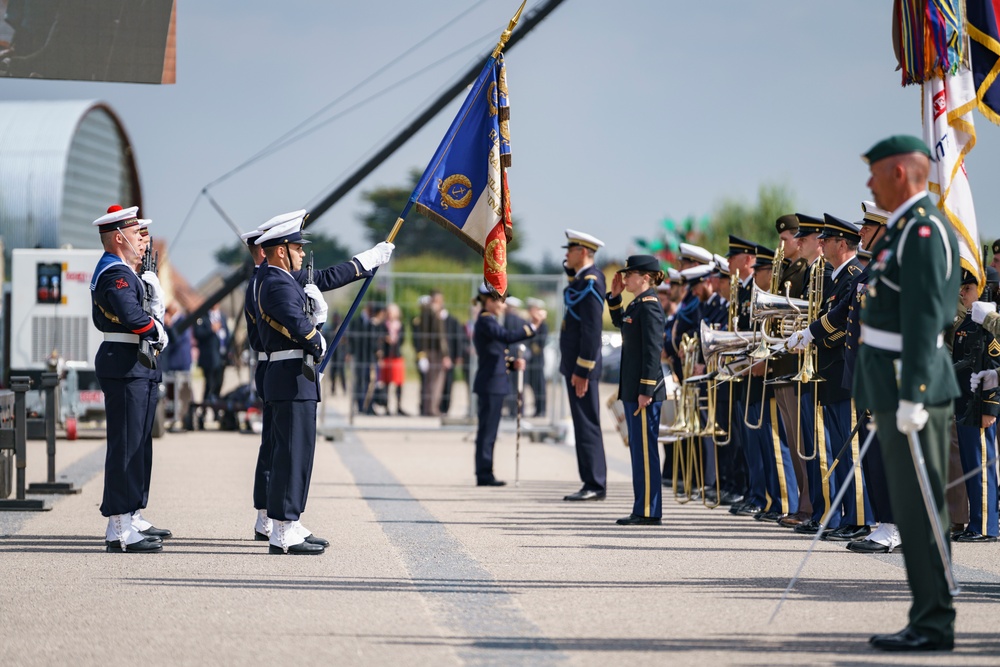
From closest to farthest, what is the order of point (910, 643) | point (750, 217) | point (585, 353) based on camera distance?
point (910, 643) → point (585, 353) → point (750, 217)

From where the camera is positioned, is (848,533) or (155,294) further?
(848,533)

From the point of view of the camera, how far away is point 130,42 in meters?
8.59

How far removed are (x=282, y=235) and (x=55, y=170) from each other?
25.6 m

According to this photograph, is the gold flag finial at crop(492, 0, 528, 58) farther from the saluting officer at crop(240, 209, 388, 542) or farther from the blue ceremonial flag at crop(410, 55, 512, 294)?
the saluting officer at crop(240, 209, 388, 542)

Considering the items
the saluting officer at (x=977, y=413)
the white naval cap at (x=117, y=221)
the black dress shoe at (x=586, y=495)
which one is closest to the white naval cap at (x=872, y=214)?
the saluting officer at (x=977, y=413)

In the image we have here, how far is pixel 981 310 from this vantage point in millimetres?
8766

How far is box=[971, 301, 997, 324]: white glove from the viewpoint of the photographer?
875cm

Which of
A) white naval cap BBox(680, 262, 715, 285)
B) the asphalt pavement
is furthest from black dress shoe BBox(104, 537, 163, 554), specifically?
white naval cap BBox(680, 262, 715, 285)

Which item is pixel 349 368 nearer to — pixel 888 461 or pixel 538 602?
pixel 538 602

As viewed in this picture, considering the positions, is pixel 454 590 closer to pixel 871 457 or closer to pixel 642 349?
pixel 871 457

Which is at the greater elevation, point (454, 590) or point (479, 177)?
point (479, 177)

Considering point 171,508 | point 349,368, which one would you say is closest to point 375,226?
point 349,368

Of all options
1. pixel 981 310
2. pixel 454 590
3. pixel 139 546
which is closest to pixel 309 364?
pixel 139 546

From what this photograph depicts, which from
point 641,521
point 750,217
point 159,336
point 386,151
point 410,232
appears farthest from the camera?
point 410,232
